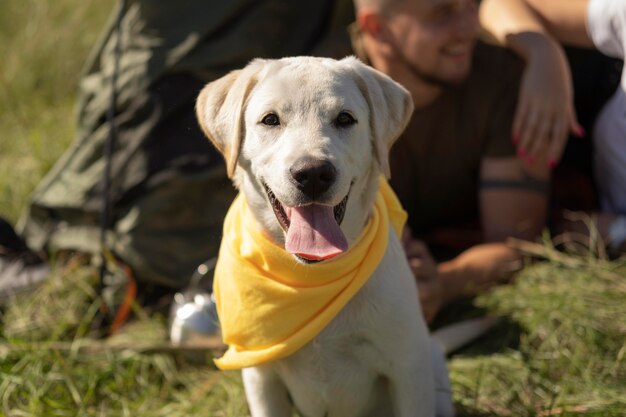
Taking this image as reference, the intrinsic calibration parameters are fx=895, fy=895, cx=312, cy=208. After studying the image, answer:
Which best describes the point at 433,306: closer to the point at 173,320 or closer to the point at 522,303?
the point at 522,303

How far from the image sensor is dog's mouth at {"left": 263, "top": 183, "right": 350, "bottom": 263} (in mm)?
2529

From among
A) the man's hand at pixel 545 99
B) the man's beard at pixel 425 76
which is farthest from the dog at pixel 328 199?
the man's beard at pixel 425 76

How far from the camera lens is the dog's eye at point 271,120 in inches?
101

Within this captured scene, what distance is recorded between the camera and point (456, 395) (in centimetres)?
345

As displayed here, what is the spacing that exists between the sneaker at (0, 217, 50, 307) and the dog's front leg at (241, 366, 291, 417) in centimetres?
201

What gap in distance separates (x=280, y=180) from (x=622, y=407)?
5.10 feet

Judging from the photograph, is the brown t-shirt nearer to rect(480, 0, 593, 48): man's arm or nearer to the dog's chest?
rect(480, 0, 593, 48): man's arm

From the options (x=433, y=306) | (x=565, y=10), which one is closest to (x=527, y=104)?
(x=565, y=10)

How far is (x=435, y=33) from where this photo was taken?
4047mm

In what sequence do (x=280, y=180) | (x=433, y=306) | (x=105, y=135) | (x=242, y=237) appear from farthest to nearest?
(x=105, y=135)
(x=433, y=306)
(x=242, y=237)
(x=280, y=180)

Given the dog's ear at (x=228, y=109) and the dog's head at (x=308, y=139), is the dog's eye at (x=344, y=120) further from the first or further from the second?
the dog's ear at (x=228, y=109)

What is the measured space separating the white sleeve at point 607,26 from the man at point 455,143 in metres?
0.44

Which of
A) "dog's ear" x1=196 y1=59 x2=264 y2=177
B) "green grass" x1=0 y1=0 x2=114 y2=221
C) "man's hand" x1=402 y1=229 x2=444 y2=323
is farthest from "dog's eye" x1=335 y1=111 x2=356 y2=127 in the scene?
"green grass" x1=0 y1=0 x2=114 y2=221

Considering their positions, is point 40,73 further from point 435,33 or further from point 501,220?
point 501,220
